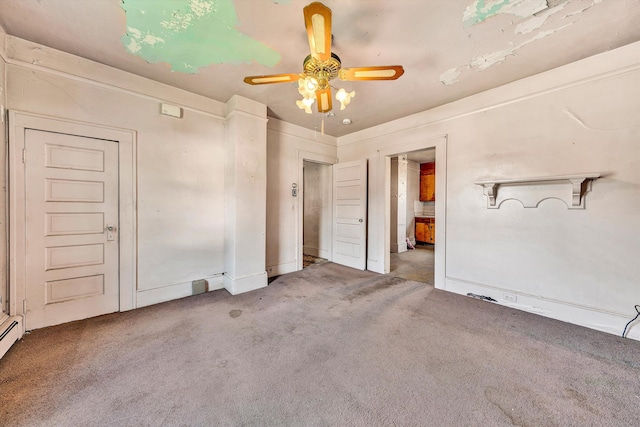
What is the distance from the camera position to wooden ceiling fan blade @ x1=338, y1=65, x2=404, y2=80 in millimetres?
1720

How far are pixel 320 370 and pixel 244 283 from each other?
1.87 meters

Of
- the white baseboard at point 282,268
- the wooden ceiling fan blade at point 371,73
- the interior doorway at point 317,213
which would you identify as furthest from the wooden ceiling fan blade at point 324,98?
the white baseboard at point 282,268

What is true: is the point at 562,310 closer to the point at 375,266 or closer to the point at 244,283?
the point at 375,266

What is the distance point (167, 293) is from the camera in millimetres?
2889

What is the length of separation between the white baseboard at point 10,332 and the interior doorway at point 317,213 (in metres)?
3.52

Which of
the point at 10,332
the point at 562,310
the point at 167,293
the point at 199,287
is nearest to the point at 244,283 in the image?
the point at 199,287

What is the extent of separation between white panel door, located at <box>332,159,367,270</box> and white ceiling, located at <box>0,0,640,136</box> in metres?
1.78

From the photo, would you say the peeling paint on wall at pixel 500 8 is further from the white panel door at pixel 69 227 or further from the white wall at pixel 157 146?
the white panel door at pixel 69 227

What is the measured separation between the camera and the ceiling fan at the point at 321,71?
4.75ft

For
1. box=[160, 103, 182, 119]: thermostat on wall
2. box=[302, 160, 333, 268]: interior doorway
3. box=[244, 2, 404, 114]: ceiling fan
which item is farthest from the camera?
box=[302, 160, 333, 268]: interior doorway

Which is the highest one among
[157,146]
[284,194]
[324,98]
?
[324,98]

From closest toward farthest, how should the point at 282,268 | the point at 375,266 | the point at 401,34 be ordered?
the point at 401,34, the point at 282,268, the point at 375,266

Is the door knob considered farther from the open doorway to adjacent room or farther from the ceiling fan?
the open doorway to adjacent room

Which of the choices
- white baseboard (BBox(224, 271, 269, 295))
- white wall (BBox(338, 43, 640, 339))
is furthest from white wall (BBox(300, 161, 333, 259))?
white wall (BBox(338, 43, 640, 339))
